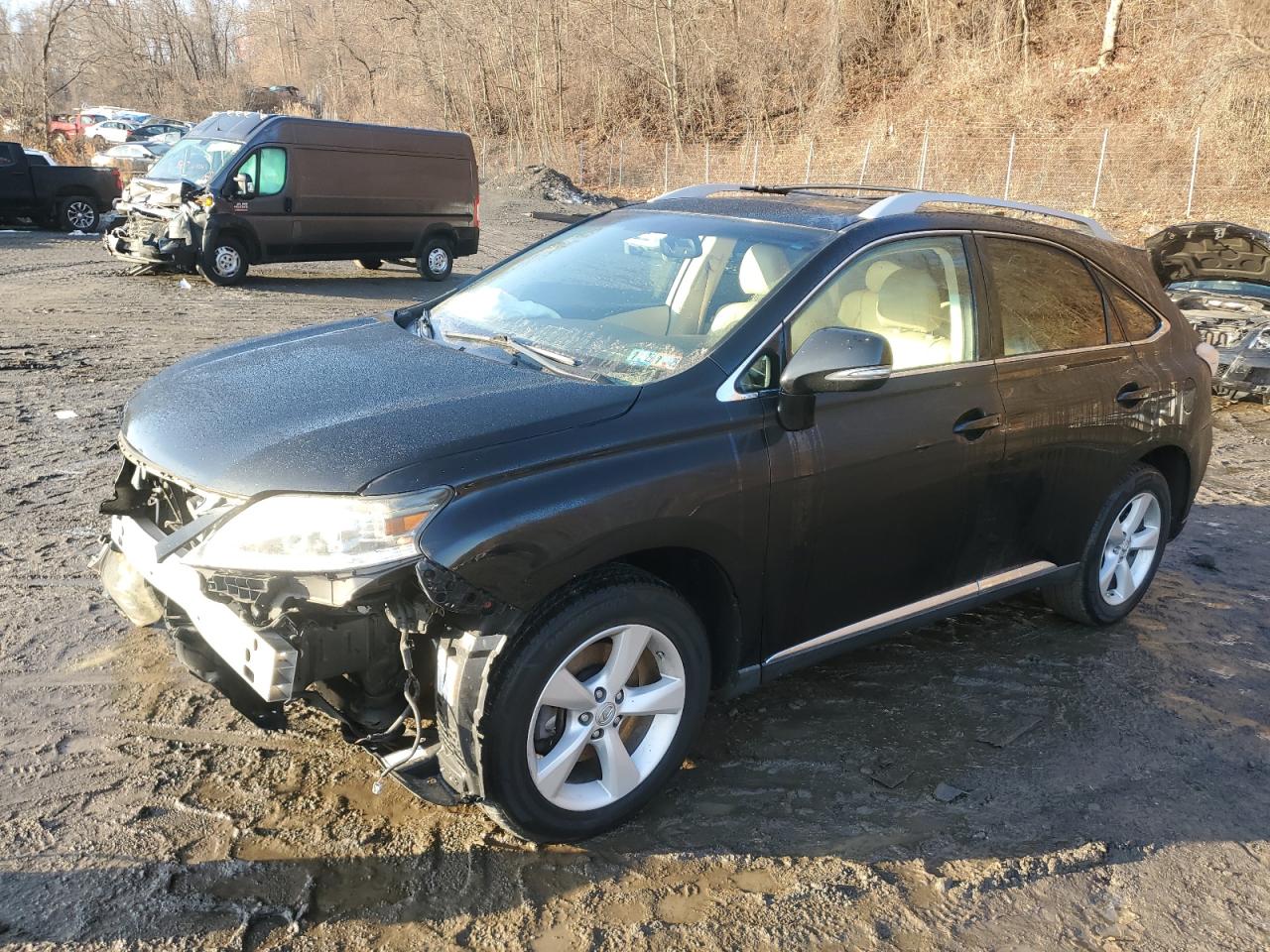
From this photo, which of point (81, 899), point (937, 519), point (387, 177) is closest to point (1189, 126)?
point (387, 177)

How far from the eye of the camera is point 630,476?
2.97m

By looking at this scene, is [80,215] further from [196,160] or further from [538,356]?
[538,356]

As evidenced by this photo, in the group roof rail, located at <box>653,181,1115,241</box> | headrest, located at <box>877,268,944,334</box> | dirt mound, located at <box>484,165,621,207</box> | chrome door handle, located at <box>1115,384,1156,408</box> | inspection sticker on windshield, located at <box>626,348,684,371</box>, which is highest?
roof rail, located at <box>653,181,1115,241</box>

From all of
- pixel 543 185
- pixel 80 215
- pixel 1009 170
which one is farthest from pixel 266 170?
pixel 1009 170

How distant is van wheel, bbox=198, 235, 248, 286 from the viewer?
14.0 m

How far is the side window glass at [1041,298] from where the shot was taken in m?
4.04

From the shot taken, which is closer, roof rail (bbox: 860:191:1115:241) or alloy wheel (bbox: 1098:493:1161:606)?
roof rail (bbox: 860:191:1115:241)

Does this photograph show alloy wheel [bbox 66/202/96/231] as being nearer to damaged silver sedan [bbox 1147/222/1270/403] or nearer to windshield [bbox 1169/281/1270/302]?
damaged silver sedan [bbox 1147/222/1270/403]

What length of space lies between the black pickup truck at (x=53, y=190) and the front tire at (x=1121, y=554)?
65.5ft

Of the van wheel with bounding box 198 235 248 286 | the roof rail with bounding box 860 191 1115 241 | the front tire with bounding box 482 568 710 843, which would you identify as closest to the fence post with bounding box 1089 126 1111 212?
the van wheel with bounding box 198 235 248 286

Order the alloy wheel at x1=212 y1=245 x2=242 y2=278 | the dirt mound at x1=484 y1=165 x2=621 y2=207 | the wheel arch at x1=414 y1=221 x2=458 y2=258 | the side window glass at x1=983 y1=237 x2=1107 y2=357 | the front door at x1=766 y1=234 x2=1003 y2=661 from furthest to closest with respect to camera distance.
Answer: the dirt mound at x1=484 y1=165 x2=621 y2=207 < the wheel arch at x1=414 y1=221 x2=458 y2=258 < the alloy wheel at x1=212 y1=245 x2=242 y2=278 < the side window glass at x1=983 y1=237 x2=1107 y2=357 < the front door at x1=766 y1=234 x2=1003 y2=661

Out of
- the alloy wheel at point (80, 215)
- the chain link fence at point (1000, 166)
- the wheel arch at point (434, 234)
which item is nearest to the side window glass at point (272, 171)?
the wheel arch at point (434, 234)

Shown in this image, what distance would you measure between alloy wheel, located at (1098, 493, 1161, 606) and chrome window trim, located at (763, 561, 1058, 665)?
1.54ft

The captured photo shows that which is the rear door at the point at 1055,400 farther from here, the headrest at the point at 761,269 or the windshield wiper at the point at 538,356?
the windshield wiper at the point at 538,356
